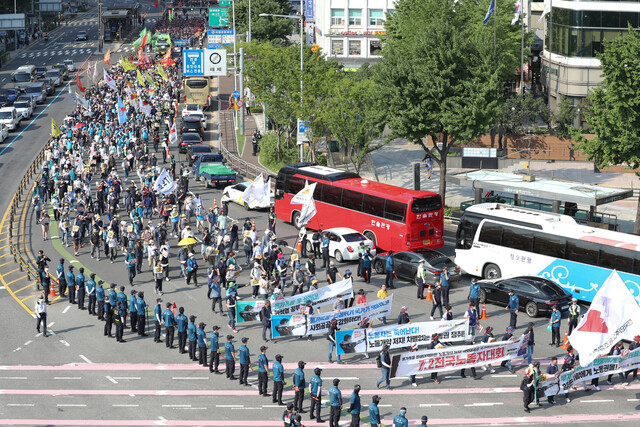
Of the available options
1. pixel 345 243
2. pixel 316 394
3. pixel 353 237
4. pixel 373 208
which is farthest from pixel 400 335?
pixel 373 208

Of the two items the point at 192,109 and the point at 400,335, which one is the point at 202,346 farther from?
the point at 192,109

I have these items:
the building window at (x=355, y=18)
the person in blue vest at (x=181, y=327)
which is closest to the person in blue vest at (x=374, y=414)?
the person in blue vest at (x=181, y=327)

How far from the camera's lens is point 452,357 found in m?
27.2

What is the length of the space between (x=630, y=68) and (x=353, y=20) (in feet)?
199

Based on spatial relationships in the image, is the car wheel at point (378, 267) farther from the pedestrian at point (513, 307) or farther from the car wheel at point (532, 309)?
the pedestrian at point (513, 307)

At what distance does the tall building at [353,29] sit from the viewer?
3839 inches

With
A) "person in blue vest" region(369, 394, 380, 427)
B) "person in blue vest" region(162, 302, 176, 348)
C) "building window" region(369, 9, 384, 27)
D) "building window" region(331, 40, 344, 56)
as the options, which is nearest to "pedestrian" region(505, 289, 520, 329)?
"person in blue vest" region(369, 394, 380, 427)

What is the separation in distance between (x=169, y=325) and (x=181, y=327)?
821mm

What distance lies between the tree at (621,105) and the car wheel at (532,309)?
1172cm

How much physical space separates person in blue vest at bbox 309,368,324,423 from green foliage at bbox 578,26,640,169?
2258 centimetres

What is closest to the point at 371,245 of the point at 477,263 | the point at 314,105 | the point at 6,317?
the point at 477,263

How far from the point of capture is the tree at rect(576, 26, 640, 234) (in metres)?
40.4

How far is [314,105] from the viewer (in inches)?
2232

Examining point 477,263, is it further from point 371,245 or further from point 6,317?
point 6,317
